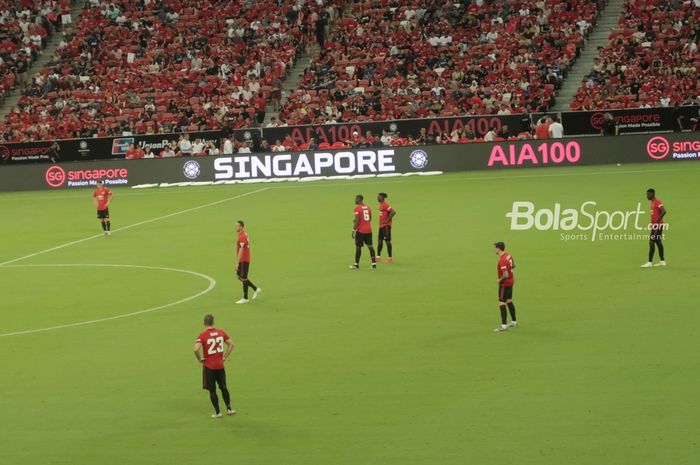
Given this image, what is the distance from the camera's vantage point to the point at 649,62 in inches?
2181

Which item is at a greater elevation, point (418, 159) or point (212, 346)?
point (418, 159)

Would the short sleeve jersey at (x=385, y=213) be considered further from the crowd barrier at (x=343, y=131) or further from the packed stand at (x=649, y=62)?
the packed stand at (x=649, y=62)

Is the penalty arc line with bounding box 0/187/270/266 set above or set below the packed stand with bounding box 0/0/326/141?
below

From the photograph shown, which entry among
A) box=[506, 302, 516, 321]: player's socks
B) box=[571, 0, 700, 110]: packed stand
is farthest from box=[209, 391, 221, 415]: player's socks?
box=[571, 0, 700, 110]: packed stand

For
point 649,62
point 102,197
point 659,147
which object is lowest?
point 102,197

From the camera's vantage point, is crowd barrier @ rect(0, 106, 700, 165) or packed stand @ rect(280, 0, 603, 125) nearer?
crowd barrier @ rect(0, 106, 700, 165)

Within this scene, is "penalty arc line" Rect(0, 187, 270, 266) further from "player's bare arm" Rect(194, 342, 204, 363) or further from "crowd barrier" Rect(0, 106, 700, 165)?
"player's bare arm" Rect(194, 342, 204, 363)

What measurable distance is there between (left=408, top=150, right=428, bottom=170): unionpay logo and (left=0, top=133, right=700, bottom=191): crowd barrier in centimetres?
5

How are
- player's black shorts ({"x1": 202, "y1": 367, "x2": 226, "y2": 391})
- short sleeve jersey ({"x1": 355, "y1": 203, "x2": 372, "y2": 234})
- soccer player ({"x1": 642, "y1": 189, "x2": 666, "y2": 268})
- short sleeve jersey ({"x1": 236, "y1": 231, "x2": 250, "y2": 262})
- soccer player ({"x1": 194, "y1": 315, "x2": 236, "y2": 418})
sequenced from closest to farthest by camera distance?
soccer player ({"x1": 194, "y1": 315, "x2": 236, "y2": 418}), player's black shorts ({"x1": 202, "y1": 367, "x2": 226, "y2": 391}), short sleeve jersey ({"x1": 236, "y1": 231, "x2": 250, "y2": 262}), soccer player ({"x1": 642, "y1": 189, "x2": 666, "y2": 268}), short sleeve jersey ({"x1": 355, "y1": 203, "x2": 372, "y2": 234})

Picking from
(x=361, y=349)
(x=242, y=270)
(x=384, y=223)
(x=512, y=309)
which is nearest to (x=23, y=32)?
(x=384, y=223)

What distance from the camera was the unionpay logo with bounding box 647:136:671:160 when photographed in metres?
49.8

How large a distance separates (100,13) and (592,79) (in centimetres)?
3423

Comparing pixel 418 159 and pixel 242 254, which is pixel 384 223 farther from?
pixel 418 159

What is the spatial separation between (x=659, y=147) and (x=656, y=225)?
2425 cm
